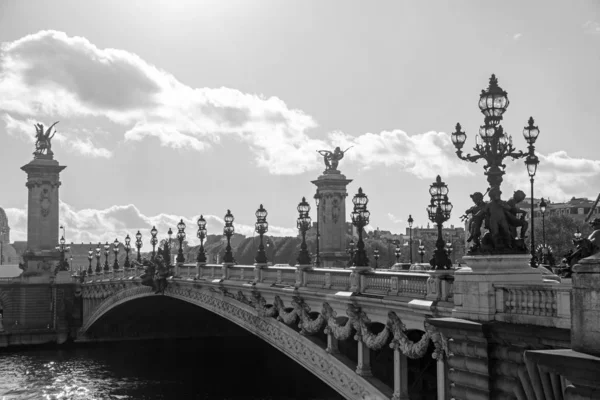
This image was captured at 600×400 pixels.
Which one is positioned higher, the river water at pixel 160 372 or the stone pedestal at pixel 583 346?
the stone pedestal at pixel 583 346

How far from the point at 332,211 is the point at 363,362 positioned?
127 ft

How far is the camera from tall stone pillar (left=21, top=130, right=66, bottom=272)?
79688mm

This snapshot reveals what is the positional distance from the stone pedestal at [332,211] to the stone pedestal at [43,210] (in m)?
34.1

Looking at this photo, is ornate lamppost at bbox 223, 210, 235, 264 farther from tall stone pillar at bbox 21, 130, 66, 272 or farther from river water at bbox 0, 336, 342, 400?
tall stone pillar at bbox 21, 130, 66, 272

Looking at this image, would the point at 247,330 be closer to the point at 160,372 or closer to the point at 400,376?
the point at 160,372

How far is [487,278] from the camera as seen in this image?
13.8 metres

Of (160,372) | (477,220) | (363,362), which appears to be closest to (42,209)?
(160,372)

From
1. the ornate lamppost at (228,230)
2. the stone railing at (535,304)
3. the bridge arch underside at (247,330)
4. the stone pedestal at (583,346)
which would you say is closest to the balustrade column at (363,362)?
the bridge arch underside at (247,330)

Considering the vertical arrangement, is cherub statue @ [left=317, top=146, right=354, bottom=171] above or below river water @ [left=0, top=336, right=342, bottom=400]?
above

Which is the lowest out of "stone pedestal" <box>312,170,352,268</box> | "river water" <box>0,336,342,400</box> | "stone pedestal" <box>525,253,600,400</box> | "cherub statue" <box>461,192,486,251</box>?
"river water" <box>0,336,342,400</box>

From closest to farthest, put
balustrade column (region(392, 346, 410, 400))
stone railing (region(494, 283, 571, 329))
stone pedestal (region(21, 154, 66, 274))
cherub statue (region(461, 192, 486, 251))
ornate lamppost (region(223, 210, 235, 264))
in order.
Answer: stone railing (region(494, 283, 571, 329))
cherub statue (region(461, 192, 486, 251))
balustrade column (region(392, 346, 410, 400))
ornate lamppost (region(223, 210, 235, 264))
stone pedestal (region(21, 154, 66, 274))

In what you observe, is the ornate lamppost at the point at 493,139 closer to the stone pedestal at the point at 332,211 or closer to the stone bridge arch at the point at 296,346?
the stone bridge arch at the point at 296,346

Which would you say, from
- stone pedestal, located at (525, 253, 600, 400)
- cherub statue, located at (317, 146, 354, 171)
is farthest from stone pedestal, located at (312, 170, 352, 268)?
stone pedestal, located at (525, 253, 600, 400)

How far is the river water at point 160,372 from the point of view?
4522 cm
